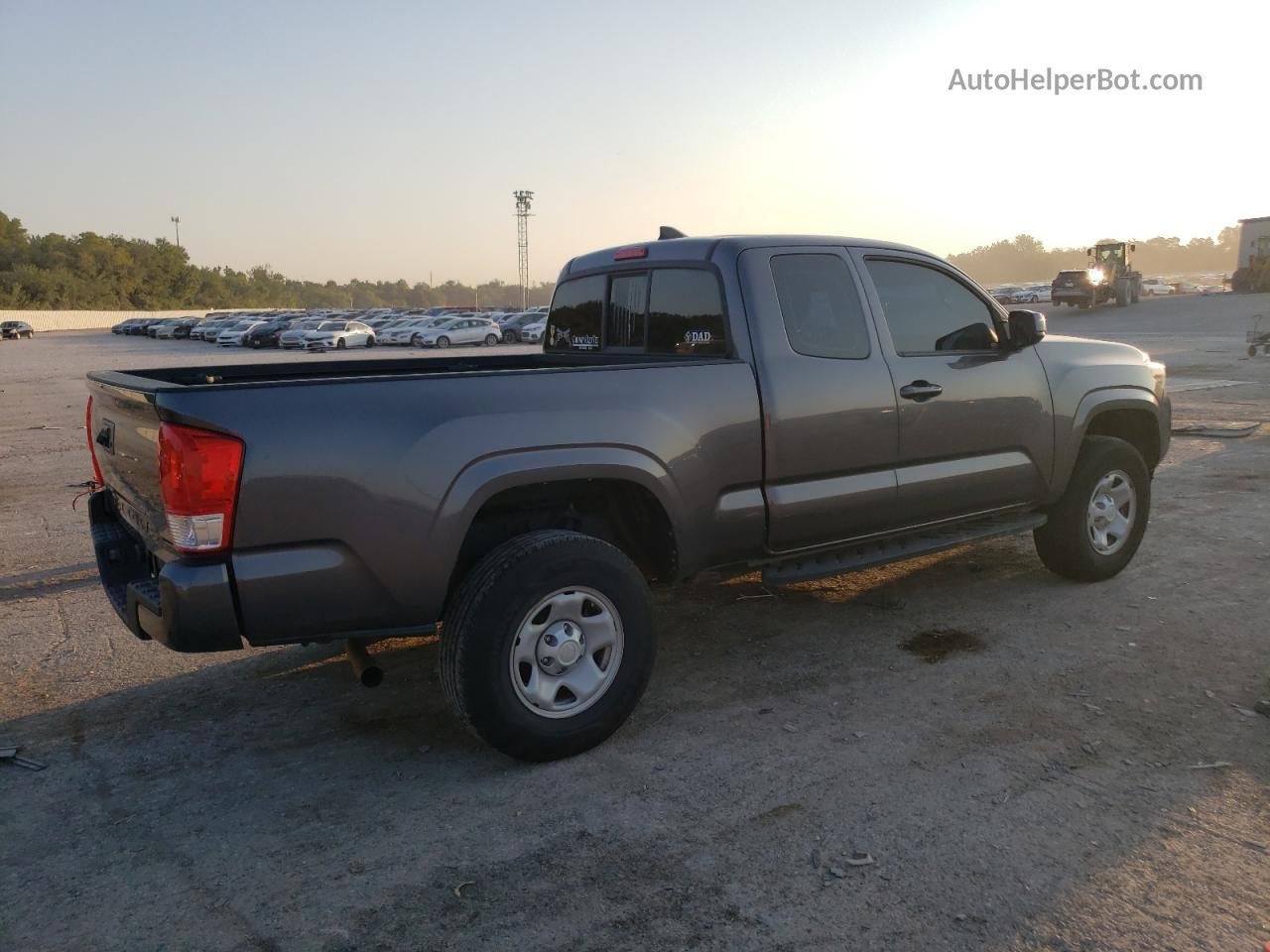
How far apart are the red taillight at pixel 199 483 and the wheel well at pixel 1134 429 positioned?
4.91 meters

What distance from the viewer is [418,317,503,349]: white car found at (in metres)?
47.9

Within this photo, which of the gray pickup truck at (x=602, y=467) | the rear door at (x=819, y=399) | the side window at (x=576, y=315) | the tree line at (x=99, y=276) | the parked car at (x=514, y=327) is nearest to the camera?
the gray pickup truck at (x=602, y=467)

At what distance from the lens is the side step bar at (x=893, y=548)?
14.6ft

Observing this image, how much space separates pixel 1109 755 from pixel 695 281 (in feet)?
8.59

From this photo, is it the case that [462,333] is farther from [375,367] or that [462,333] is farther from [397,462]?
[397,462]

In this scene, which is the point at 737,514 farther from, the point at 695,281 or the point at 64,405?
the point at 64,405

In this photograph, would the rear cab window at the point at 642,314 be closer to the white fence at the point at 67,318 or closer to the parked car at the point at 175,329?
the parked car at the point at 175,329

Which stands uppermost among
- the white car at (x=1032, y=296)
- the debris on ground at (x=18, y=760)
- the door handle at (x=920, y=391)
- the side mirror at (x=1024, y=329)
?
the white car at (x=1032, y=296)

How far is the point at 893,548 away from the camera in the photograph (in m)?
4.81

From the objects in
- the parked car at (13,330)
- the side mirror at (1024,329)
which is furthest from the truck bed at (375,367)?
the parked car at (13,330)

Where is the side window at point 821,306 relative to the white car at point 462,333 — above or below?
above

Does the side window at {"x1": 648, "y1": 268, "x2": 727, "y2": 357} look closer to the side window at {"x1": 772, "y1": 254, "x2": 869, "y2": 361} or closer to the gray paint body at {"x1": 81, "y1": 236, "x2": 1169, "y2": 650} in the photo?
the gray paint body at {"x1": 81, "y1": 236, "x2": 1169, "y2": 650}

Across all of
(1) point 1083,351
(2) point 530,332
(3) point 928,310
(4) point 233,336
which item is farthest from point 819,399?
(4) point 233,336

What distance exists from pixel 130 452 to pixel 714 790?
2.44 meters
